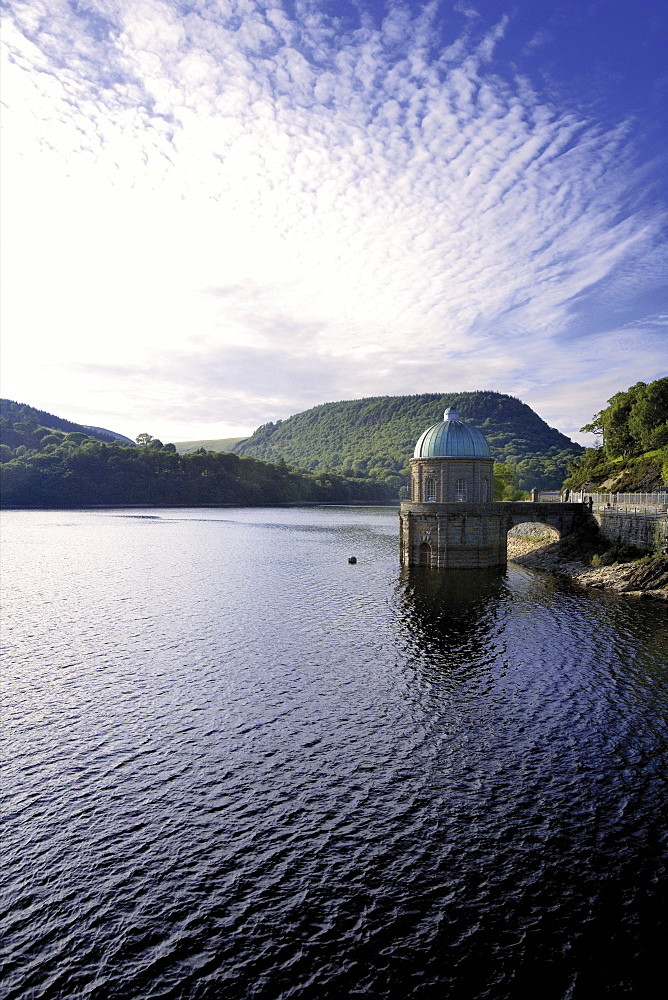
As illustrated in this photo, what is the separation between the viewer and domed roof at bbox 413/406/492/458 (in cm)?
7319

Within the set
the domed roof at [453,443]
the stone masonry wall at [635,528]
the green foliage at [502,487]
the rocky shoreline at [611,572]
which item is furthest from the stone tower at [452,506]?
the green foliage at [502,487]

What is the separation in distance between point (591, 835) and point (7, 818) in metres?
20.4

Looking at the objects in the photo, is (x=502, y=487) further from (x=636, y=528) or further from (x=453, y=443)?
(x=636, y=528)

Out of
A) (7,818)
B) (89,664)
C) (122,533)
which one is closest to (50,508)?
(122,533)

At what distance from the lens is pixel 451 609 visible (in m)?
50.0

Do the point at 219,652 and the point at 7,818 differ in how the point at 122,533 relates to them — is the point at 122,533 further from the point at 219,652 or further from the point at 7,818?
the point at 7,818

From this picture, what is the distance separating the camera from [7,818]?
20375mm

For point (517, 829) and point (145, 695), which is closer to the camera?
point (517, 829)

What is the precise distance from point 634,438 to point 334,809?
9955 cm

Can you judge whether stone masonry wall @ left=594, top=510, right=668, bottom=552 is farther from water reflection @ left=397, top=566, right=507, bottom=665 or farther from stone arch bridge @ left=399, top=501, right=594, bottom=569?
water reflection @ left=397, top=566, right=507, bottom=665

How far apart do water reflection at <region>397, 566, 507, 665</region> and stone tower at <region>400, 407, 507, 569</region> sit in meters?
2.32

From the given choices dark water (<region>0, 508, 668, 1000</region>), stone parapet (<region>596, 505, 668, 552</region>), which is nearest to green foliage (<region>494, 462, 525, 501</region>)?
stone parapet (<region>596, 505, 668, 552</region>)

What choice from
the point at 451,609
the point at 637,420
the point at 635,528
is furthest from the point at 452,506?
the point at 637,420

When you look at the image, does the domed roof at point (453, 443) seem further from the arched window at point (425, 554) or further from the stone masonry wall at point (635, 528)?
the stone masonry wall at point (635, 528)
